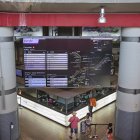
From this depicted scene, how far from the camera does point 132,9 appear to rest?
6.75 meters

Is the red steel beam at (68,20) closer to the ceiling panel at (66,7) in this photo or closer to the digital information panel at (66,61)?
the ceiling panel at (66,7)

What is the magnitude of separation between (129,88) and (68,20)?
268 centimetres

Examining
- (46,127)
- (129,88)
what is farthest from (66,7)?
(46,127)

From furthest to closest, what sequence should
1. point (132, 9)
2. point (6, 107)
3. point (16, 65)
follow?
point (16, 65) < point (6, 107) < point (132, 9)

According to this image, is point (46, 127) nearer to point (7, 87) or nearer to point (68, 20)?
point (7, 87)

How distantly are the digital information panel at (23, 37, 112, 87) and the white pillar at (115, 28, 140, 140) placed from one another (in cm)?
46

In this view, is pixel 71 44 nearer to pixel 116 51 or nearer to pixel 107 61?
pixel 107 61

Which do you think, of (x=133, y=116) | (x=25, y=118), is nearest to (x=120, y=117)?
(x=133, y=116)

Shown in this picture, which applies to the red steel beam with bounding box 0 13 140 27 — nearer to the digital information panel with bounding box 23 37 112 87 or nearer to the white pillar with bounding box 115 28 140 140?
the white pillar with bounding box 115 28 140 140

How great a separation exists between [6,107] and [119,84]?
3437mm

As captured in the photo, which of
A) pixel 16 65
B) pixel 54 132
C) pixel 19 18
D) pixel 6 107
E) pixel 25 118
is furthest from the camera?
pixel 25 118

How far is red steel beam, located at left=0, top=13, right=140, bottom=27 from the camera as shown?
7238 mm

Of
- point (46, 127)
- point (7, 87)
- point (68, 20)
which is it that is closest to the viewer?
point (68, 20)

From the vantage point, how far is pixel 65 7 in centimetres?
655
